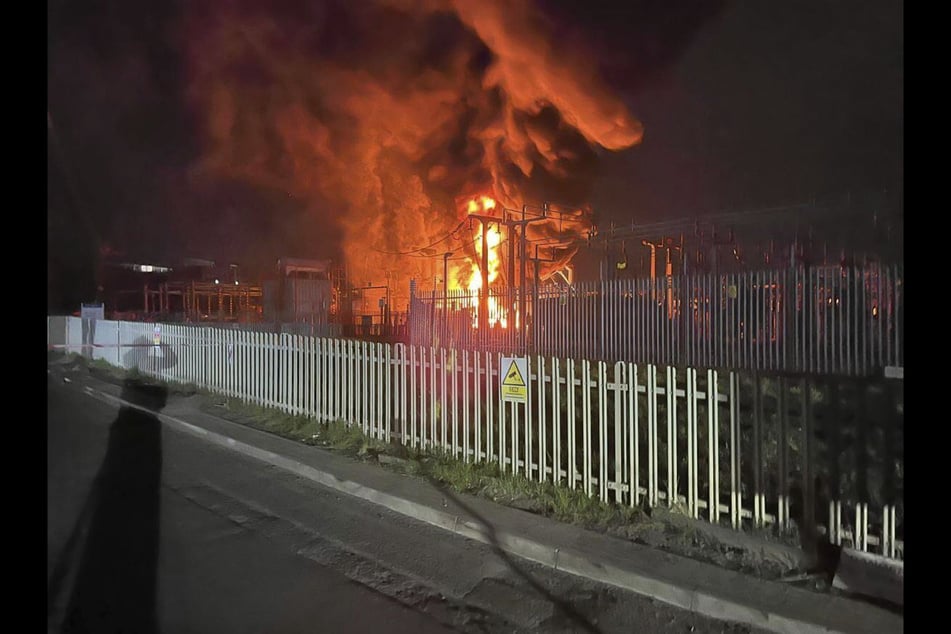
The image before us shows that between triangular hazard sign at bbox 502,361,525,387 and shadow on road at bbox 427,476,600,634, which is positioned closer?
shadow on road at bbox 427,476,600,634

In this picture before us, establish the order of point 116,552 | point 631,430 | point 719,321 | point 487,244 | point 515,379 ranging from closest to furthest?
point 116,552, point 631,430, point 515,379, point 719,321, point 487,244

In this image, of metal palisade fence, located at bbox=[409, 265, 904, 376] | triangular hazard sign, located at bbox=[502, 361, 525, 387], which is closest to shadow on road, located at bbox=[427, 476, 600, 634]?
triangular hazard sign, located at bbox=[502, 361, 525, 387]

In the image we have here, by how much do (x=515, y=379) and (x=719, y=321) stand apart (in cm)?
576

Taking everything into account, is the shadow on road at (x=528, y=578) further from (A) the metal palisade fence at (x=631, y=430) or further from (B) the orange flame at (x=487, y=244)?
(B) the orange flame at (x=487, y=244)

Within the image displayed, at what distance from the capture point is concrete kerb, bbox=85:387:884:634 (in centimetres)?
339

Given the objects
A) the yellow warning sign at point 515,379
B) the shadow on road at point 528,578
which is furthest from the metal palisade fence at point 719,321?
the shadow on road at point 528,578

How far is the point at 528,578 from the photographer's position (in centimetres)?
409

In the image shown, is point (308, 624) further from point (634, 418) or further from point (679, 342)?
point (679, 342)

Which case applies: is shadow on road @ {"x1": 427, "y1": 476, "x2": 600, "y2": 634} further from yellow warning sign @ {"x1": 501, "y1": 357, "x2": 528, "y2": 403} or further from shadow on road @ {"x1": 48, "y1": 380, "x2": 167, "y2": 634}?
shadow on road @ {"x1": 48, "y1": 380, "x2": 167, "y2": 634}

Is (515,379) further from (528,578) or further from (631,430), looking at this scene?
(528,578)

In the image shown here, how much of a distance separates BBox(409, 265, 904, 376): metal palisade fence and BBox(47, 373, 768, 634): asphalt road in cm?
560

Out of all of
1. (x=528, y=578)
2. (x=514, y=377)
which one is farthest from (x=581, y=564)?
(x=514, y=377)

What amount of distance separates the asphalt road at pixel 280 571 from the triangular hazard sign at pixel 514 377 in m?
1.68

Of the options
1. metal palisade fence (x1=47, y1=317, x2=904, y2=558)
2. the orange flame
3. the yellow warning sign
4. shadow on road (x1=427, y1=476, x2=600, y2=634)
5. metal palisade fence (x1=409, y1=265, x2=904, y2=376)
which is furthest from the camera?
the orange flame
